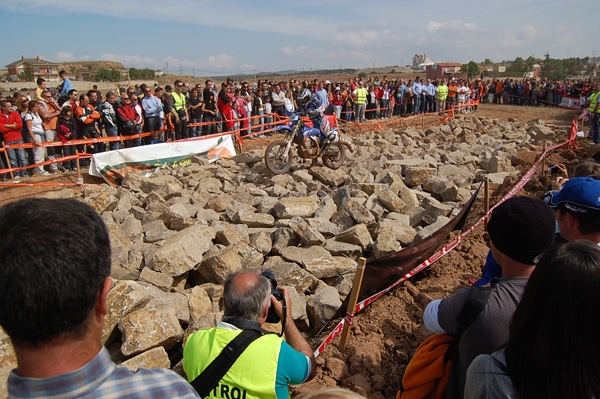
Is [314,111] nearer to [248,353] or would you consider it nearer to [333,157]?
[333,157]

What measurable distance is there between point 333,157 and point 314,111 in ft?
4.23

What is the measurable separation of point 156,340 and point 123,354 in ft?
0.82

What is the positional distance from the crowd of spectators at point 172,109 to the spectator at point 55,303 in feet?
31.0

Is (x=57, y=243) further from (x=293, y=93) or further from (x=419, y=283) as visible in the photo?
(x=293, y=93)

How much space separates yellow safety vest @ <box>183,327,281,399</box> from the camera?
1870 mm

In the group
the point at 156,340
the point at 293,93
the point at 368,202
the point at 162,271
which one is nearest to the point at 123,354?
the point at 156,340

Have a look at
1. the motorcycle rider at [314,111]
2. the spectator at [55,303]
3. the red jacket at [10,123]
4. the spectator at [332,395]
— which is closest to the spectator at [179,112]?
the red jacket at [10,123]

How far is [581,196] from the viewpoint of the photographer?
2465 millimetres

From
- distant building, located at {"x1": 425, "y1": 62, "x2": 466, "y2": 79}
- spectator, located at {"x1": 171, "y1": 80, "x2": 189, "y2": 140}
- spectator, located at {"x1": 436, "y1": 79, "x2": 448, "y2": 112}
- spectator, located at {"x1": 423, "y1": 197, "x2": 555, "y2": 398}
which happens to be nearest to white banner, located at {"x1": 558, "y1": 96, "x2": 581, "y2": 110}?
spectator, located at {"x1": 436, "y1": 79, "x2": 448, "y2": 112}

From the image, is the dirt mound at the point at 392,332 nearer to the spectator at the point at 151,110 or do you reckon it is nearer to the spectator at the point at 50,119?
the spectator at the point at 151,110

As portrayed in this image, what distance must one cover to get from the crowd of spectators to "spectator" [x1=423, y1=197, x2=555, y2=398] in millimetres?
8636

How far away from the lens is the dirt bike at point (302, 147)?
9023 millimetres

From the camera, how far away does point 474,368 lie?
144 cm

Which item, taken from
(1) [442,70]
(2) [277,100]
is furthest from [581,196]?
(1) [442,70]
